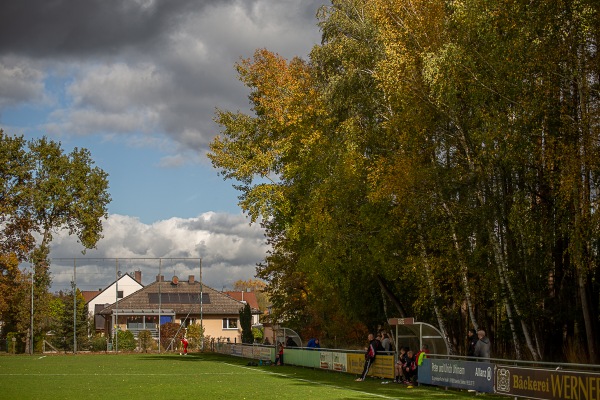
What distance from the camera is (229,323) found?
97.8 meters

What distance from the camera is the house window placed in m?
97.6

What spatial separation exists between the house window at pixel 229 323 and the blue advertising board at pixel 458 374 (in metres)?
71.4

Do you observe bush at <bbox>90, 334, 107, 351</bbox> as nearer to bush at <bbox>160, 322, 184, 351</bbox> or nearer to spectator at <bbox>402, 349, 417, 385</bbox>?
bush at <bbox>160, 322, 184, 351</bbox>

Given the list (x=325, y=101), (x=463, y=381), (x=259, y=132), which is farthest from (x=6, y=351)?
(x=463, y=381)

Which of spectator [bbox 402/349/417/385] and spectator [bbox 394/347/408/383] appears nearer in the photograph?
spectator [bbox 402/349/417/385]

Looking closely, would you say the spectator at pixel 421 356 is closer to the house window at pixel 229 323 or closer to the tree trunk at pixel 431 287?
the tree trunk at pixel 431 287

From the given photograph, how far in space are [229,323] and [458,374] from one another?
74.3 metres

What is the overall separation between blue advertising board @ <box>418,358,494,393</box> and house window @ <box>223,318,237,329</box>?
2812 inches

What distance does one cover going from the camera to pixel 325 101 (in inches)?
1612

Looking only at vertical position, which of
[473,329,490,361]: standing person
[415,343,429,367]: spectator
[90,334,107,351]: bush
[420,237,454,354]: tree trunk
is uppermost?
[420,237,454,354]: tree trunk

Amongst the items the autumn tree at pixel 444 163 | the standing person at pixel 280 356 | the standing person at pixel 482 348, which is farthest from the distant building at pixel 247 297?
the standing person at pixel 482 348

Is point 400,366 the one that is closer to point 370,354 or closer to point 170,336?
point 370,354

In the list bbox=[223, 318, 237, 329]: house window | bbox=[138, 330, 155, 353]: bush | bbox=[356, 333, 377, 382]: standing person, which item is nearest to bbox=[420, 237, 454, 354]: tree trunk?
bbox=[356, 333, 377, 382]: standing person

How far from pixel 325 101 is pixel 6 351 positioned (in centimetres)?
4232
